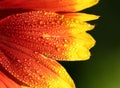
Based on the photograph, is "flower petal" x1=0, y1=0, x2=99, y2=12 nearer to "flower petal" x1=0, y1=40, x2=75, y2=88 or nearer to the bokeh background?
"flower petal" x1=0, y1=40, x2=75, y2=88

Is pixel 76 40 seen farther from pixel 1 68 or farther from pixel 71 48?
pixel 1 68

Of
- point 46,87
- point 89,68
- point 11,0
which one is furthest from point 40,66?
point 89,68

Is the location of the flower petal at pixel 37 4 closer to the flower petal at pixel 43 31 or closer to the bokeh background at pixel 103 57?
the flower petal at pixel 43 31

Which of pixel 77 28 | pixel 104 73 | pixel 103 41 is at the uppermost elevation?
pixel 77 28

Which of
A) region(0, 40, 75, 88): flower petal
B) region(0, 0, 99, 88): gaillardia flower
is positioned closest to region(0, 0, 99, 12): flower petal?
region(0, 0, 99, 88): gaillardia flower

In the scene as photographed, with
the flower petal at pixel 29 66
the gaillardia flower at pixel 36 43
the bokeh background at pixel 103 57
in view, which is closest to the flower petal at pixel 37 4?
the gaillardia flower at pixel 36 43

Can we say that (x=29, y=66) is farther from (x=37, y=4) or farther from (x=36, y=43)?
(x=37, y=4)

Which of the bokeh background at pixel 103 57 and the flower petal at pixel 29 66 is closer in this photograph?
the flower petal at pixel 29 66
